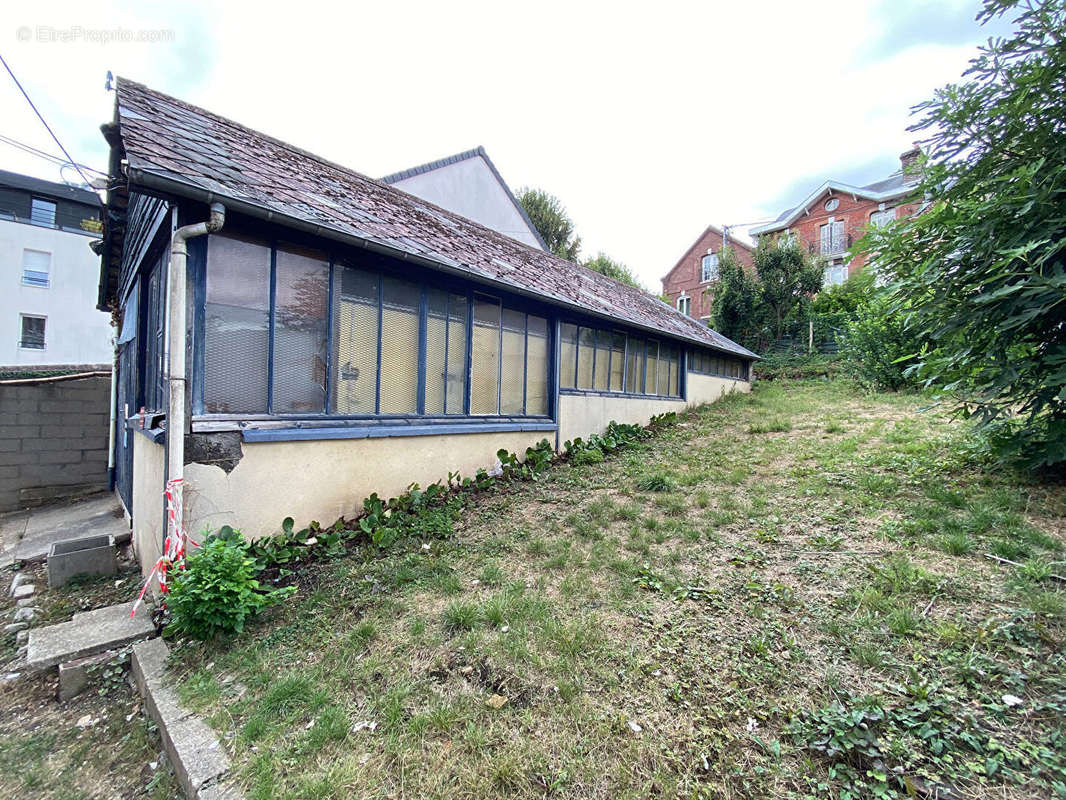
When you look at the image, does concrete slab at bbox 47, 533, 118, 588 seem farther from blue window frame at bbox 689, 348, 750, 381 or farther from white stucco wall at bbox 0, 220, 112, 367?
white stucco wall at bbox 0, 220, 112, 367

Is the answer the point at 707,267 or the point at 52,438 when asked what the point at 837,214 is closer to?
the point at 707,267

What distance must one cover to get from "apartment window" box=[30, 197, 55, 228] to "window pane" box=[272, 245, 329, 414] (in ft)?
76.2

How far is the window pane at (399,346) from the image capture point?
189 inches

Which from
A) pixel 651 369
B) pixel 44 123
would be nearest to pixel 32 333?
pixel 44 123

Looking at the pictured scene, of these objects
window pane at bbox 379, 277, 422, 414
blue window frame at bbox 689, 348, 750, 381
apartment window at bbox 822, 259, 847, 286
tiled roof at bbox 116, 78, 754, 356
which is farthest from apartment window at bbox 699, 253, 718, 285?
window pane at bbox 379, 277, 422, 414

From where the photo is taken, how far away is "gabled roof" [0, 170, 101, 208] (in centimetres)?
1715

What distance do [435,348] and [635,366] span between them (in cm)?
560

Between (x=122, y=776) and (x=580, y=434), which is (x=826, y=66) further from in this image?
(x=122, y=776)

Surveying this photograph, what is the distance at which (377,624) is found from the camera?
2.91m

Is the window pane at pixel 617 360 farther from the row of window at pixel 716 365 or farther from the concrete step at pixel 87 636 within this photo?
the concrete step at pixel 87 636

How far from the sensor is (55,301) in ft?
57.6

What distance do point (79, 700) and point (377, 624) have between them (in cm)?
182

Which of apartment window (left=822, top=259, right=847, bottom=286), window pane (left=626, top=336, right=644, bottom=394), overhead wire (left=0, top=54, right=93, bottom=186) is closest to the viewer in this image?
overhead wire (left=0, top=54, right=93, bottom=186)

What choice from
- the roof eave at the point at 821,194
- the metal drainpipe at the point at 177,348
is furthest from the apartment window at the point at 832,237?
the metal drainpipe at the point at 177,348
